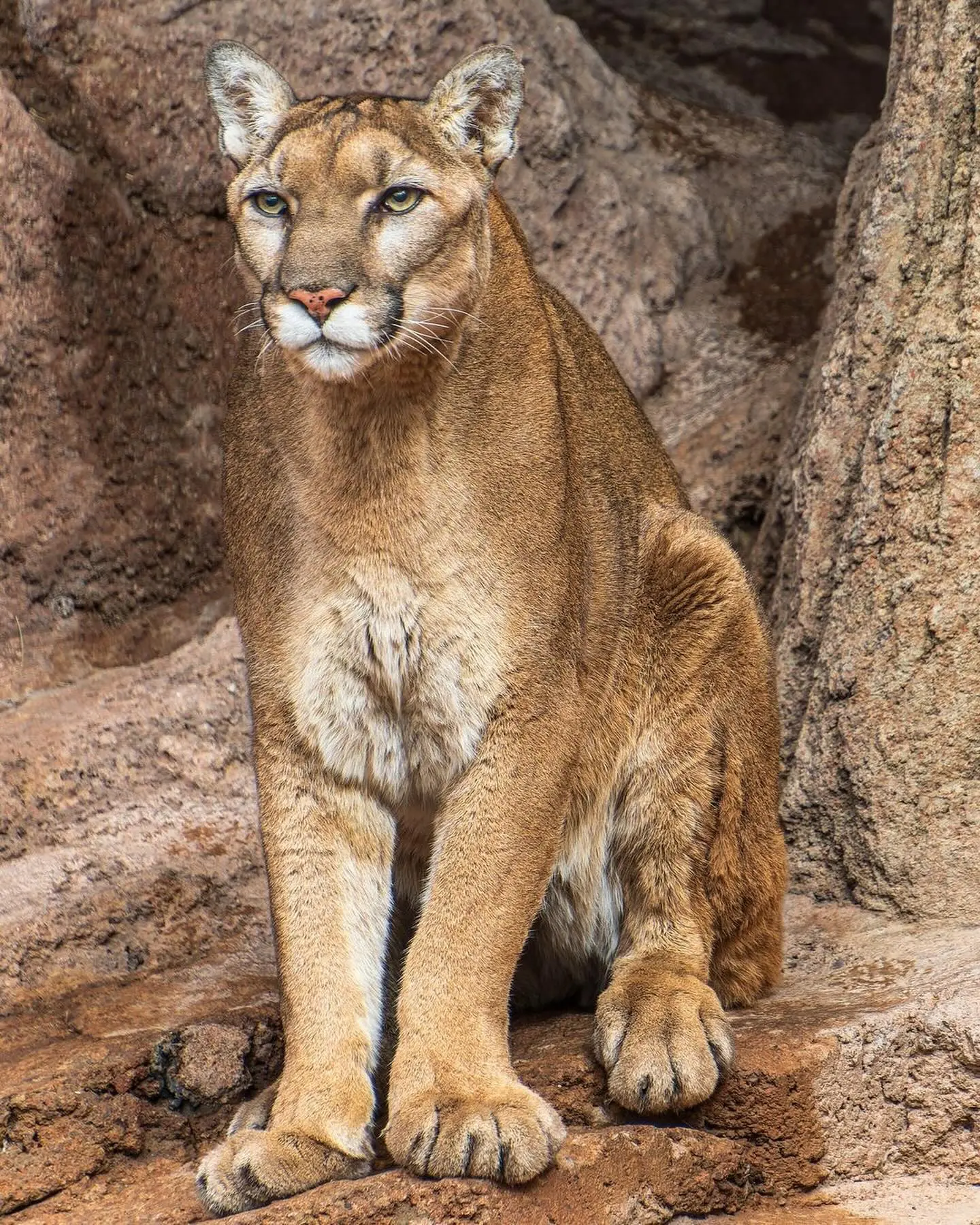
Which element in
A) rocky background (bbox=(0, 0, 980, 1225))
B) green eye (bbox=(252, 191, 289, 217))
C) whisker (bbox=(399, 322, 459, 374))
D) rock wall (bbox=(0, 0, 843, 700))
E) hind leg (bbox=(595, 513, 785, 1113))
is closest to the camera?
whisker (bbox=(399, 322, 459, 374))

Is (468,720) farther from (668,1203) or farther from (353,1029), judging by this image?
(668,1203)

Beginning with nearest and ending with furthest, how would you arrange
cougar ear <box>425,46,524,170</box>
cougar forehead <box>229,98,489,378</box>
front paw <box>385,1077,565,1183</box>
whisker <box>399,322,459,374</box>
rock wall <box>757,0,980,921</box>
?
1. front paw <box>385,1077,565,1183</box>
2. cougar forehead <box>229,98,489,378</box>
3. whisker <box>399,322,459,374</box>
4. cougar ear <box>425,46,524,170</box>
5. rock wall <box>757,0,980,921</box>

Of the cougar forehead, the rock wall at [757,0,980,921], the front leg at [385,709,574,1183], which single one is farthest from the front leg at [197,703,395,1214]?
the rock wall at [757,0,980,921]

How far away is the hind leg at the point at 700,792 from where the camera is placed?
192 inches

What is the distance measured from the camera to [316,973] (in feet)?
14.1

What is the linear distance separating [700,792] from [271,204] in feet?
6.61

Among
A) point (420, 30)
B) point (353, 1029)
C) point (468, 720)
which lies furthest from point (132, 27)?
point (353, 1029)

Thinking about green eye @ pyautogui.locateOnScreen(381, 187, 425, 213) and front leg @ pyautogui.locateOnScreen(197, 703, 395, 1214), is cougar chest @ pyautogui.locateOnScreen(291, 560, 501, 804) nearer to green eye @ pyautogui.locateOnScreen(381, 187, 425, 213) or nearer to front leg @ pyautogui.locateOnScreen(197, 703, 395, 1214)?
front leg @ pyautogui.locateOnScreen(197, 703, 395, 1214)

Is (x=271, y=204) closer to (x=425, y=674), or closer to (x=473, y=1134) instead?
(x=425, y=674)

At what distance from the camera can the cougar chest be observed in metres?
4.31

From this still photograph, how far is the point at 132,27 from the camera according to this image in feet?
22.5

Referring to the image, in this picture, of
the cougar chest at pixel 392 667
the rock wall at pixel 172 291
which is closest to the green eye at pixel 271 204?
the cougar chest at pixel 392 667

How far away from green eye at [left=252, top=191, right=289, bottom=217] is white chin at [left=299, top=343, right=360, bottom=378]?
18.2 inches

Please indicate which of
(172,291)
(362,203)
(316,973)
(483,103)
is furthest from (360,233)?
(172,291)
